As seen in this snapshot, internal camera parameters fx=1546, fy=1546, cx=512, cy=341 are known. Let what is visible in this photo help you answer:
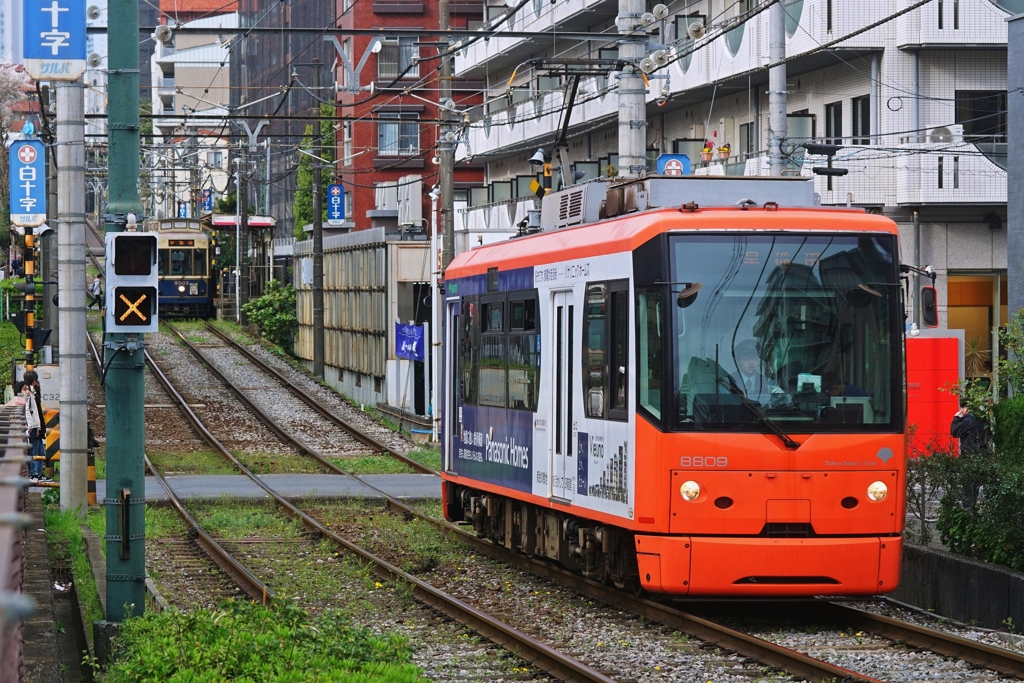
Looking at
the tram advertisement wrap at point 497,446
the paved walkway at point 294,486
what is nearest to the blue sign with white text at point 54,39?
the tram advertisement wrap at point 497,446

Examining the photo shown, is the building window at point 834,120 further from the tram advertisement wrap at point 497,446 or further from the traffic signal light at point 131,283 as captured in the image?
the traffic signal light at point 131,283

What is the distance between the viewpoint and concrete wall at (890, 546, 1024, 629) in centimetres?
1196

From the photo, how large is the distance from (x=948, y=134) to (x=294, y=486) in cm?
1398

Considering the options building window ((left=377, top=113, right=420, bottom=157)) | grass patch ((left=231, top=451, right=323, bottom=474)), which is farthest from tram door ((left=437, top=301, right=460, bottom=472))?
building window ((left=377, top=113, right=420, bottom=157))

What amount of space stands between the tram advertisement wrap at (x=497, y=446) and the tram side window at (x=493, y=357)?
150 mm

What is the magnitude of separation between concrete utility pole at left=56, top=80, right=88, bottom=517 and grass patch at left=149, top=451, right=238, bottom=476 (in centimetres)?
772

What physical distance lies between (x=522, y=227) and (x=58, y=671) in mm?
9380

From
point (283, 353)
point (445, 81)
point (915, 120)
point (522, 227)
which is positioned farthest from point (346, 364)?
point (522, 227)

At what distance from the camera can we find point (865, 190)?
30.1 metres

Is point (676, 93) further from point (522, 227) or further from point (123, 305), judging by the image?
point (123, 305)

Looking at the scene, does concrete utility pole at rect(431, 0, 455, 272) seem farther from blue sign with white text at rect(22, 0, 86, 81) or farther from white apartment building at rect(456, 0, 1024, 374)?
blue sign with white text at rect(22, 0, 86, 81)

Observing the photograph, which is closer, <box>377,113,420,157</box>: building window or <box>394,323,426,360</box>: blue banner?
<box>394,323,426,360</box>: blue banner

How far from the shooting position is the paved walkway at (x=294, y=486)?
75.8 feet

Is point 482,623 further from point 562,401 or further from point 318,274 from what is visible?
point 318,274
